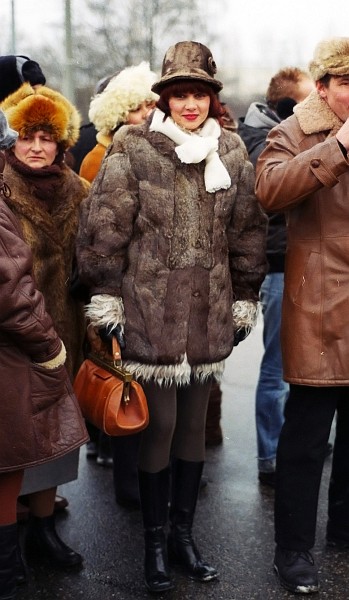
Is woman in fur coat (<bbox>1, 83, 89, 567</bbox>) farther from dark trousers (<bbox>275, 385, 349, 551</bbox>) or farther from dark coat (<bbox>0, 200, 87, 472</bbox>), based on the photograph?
dark trousers (<bbox>275, 385, 349, 551</bbox>)

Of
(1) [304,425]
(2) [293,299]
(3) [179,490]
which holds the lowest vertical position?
(3) [179,490]

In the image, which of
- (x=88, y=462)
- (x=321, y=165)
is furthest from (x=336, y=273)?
(x=88, y=462)

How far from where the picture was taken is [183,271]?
350 centimetres

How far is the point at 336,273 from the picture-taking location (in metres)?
3.44

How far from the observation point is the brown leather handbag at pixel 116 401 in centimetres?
343

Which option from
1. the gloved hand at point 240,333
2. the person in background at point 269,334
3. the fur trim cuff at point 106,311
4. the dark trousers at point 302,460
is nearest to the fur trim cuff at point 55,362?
the fur trim cuff at point 106,311

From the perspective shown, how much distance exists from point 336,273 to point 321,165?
0.44 m

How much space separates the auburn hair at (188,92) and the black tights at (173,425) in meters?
1.09

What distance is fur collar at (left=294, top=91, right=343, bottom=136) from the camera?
345 centimetres

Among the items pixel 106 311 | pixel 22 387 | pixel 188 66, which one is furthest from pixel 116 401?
pixel 188 66

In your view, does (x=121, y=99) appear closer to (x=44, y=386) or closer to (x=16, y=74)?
(x=16, y=74)

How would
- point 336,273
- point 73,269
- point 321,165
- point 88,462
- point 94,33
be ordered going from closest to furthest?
point 321,165
point 336,273
point 73,269
point 88,462
point 94,33

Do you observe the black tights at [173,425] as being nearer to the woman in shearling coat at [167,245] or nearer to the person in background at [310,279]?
the woman in shearling coat at [167,245]

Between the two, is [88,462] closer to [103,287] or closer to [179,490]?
[179,490]
